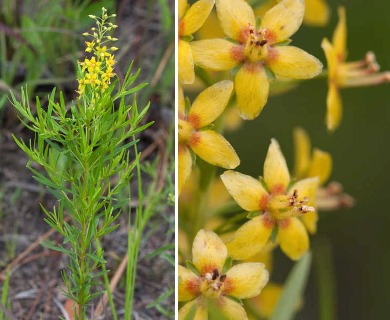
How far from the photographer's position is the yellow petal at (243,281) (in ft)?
2.22

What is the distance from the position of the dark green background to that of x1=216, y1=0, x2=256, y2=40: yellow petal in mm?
719

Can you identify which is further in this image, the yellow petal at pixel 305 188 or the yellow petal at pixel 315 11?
the yellow petal at pixel 315 11

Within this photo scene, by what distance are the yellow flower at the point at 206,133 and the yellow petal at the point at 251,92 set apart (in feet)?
0.05

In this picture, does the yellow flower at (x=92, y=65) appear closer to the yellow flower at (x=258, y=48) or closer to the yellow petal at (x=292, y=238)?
the yellow flower at (x=258, y=48)

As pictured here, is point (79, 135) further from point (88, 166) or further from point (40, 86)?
point (40, 86)

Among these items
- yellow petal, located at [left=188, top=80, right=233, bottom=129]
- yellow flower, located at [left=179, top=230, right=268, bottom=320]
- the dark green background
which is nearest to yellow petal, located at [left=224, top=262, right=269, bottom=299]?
yellow flower, located at [left=179, top=230, right=268, bottom=320]

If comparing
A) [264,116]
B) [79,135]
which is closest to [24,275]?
[79,135]

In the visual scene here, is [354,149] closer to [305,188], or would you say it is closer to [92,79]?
[305,188]

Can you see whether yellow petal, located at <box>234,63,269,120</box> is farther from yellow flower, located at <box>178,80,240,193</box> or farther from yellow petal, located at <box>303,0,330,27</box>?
yellow petal, located at <box>303,0,330,27</box>

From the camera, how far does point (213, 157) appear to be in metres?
0.67

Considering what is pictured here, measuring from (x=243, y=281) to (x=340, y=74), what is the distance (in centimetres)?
24

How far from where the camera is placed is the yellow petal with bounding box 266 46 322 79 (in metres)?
0.70

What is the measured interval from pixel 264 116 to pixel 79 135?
85cm

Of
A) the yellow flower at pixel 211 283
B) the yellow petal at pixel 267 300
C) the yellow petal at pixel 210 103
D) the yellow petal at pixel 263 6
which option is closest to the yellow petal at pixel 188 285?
the yellow flower at pixel 211 283
